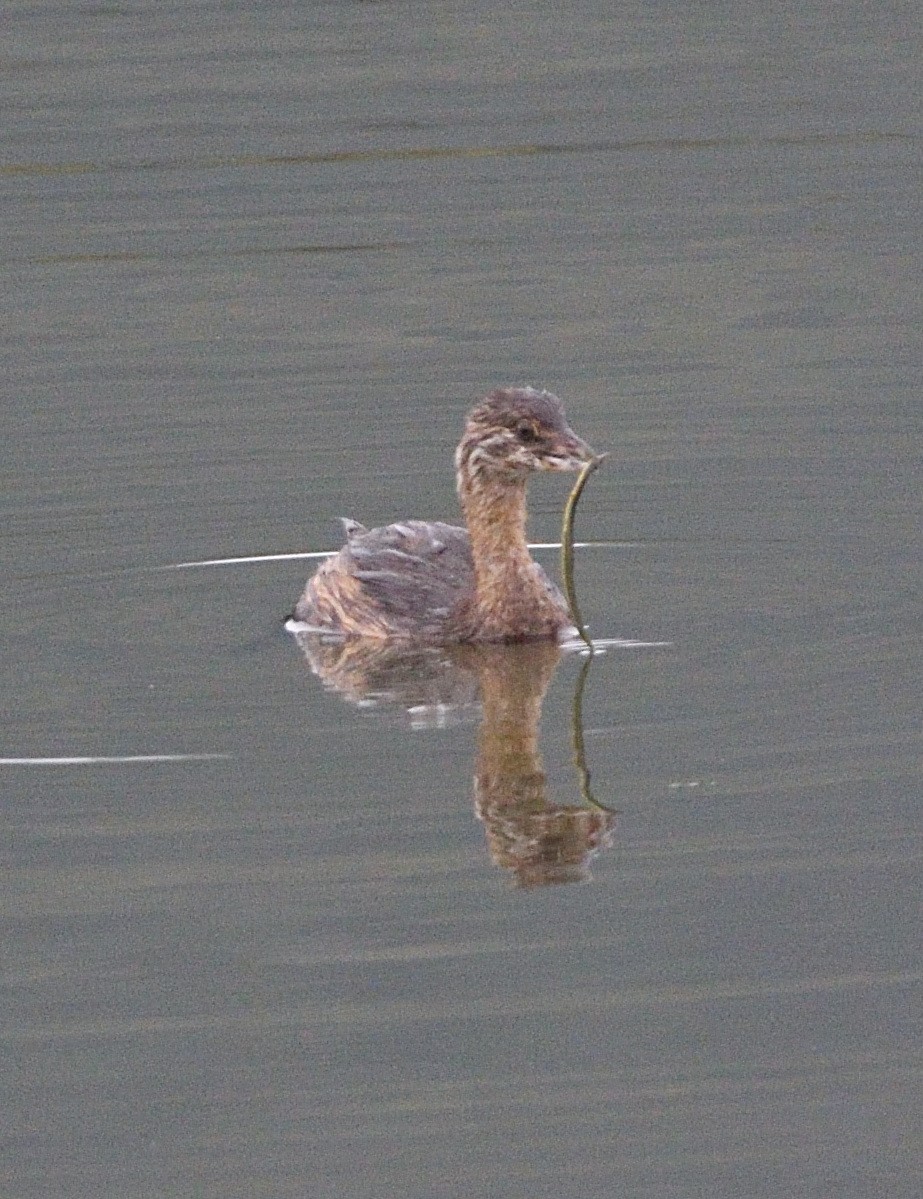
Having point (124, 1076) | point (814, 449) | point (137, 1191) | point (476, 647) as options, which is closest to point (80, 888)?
point (124, 1076)

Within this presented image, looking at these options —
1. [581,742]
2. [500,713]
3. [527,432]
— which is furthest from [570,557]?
[581,742]

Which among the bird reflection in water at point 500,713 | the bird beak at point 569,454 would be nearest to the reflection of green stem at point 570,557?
the bird beak at point 569,454

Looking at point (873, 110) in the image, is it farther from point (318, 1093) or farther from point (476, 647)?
point (318, 1093)

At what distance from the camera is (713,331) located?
16250mm

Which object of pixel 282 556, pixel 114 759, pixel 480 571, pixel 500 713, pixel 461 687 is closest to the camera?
pixel 114 759

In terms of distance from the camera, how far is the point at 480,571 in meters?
11.3

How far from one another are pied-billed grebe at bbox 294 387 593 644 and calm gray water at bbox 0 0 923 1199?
0.26 m

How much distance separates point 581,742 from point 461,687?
3.41 feet

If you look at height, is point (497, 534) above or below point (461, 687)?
above

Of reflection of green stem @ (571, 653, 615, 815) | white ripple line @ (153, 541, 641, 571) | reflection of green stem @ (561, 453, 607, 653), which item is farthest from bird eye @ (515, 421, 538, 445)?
white ripple line @ (153, 541, 641, 571)

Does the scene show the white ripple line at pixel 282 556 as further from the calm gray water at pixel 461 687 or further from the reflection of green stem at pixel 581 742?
the reflection of green stem at pixel 581 742

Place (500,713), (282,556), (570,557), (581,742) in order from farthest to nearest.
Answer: (282,556)
(570,557)
(500,713)
(581,742)

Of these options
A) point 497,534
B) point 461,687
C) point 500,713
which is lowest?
point 500,713

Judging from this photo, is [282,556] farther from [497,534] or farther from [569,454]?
[569,454]
